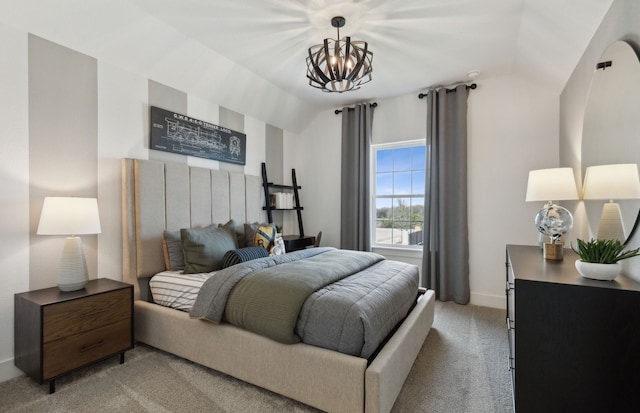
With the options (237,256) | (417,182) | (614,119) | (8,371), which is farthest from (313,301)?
(417,182)

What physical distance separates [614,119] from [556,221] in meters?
0.67

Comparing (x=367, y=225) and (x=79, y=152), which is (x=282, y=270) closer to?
(x=79, y=152)

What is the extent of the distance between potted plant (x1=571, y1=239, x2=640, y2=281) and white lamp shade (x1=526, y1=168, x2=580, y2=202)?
2.55ft

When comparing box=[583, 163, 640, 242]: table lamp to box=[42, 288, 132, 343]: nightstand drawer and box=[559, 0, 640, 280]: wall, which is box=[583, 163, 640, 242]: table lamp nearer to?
box=[559, 0, 640, 280]: wall

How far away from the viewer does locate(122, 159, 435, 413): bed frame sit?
1.63 meters

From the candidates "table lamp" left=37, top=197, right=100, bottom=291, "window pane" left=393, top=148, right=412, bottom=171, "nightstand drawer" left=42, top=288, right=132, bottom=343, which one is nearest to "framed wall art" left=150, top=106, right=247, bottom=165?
"table lamp" left=37, top=197, right=100, bottom=291

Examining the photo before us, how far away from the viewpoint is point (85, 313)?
2084 mm

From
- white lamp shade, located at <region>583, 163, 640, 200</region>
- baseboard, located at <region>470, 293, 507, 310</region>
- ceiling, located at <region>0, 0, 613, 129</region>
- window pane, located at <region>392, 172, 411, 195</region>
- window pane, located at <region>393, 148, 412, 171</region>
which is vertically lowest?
baseboard, located at <region>470, 293, 507, 310</region>

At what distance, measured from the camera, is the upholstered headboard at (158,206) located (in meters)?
2.73

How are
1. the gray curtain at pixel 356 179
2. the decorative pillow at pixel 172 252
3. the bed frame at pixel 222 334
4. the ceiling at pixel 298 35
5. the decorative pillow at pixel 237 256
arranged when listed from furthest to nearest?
the gray curtain at pixel 356 179 → the decorative pillow at pixel 172 252 → the decorative pillow at pixel 237 256 → the ceiling at pixel 298 35 → the bed frame at pixel 222 334

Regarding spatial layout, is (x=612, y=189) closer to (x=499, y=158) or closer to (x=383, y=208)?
(x=499, y=158)

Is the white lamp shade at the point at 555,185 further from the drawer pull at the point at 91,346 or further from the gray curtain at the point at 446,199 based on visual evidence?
the drawer pull at the point at 91,346

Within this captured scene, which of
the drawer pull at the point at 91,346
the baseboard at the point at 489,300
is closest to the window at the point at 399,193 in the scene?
the baseboard at the point at 489,300

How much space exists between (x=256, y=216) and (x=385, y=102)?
2.46m
